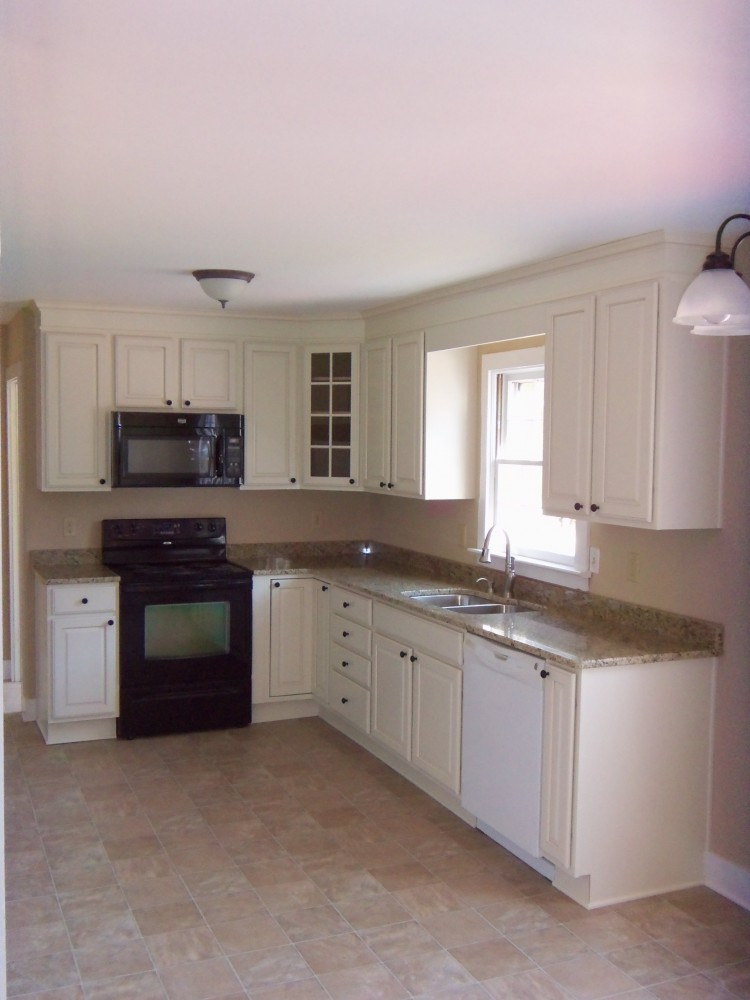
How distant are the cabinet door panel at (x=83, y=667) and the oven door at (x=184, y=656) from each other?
0.21 feet

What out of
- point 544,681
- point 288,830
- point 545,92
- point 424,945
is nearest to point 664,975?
point 424,945

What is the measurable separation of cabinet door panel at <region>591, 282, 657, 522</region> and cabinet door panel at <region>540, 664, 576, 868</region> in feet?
2.06

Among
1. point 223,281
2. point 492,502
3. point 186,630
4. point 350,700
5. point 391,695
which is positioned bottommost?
point 350,700

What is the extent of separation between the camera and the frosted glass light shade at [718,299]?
2387 millimetres

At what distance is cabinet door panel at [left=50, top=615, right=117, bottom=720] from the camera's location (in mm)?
4812

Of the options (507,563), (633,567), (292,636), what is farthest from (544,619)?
(292,636)

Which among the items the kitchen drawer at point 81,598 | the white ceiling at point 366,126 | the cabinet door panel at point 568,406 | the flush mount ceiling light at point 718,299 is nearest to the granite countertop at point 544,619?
the kitchen drawer at point 81,598

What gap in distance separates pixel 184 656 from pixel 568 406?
2.57 m

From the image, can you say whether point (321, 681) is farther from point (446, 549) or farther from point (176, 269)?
point (176, 269)

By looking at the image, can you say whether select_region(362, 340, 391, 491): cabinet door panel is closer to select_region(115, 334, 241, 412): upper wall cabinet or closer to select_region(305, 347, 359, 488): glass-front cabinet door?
select_region(305, 347, 359, 488): glass-front cabinet door

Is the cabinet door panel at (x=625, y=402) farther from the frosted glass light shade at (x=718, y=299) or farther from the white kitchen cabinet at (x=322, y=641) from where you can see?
the white kitchen cabinet at (x=322, y=641)

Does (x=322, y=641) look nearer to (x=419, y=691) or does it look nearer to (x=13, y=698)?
(x=419, y=691)

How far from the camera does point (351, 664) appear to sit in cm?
489

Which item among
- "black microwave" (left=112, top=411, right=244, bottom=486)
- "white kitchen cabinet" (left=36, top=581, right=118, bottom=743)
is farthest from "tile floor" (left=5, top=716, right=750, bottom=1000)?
"black microwave" (left=112, top=411, right=244, bottom=486)
